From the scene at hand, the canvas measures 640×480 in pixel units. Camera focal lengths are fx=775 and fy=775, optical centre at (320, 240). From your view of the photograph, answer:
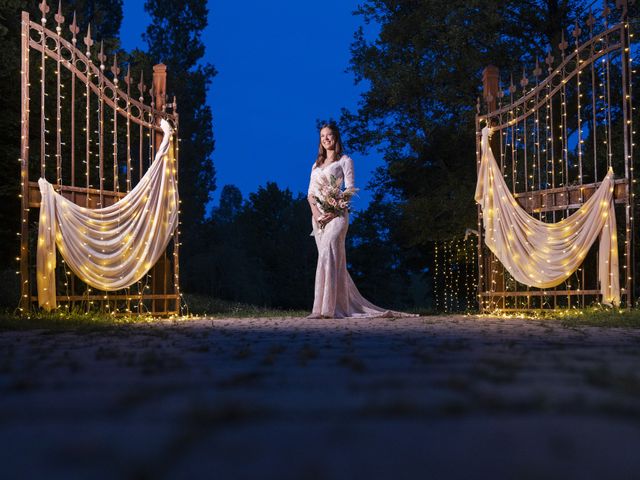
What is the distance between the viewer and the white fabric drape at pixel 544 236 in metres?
8.62

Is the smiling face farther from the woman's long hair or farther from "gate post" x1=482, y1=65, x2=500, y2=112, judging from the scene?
"gate post" x1=482, y1=65, x2=500, y2=112

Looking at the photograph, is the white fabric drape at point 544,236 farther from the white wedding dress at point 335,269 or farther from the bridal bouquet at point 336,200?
the bridal bouquet at point 336,200

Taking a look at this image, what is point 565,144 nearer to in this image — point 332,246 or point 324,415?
point 332,246

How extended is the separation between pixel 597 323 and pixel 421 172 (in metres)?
12.5

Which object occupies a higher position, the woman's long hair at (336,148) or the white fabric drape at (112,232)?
the woman's long hair at (336,148)

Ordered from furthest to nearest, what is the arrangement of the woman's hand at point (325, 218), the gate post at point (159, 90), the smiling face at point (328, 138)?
1. the gate post at point (159, 90)
2. the smiling face at point (328, 138)
3. the woman's hand at point (325, 218)

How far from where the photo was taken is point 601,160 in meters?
14.3

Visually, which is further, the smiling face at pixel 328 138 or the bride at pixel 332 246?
the smiling face at pixel 328 138

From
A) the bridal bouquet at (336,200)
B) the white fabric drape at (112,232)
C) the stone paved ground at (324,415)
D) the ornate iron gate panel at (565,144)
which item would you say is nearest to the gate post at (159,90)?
the white fabric drape at (112,232)

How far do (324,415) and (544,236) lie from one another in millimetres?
7808

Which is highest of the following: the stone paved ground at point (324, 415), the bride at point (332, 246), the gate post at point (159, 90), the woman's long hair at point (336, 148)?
the gate post at point (159, 90)

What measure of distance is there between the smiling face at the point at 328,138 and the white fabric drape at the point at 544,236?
2.13m

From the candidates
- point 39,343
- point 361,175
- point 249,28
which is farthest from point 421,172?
point 249,28

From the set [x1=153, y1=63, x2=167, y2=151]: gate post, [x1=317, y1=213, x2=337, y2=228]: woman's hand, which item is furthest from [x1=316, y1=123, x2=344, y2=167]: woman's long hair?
[x1=153, y1=63, x2=167, y2=151]: gate post
